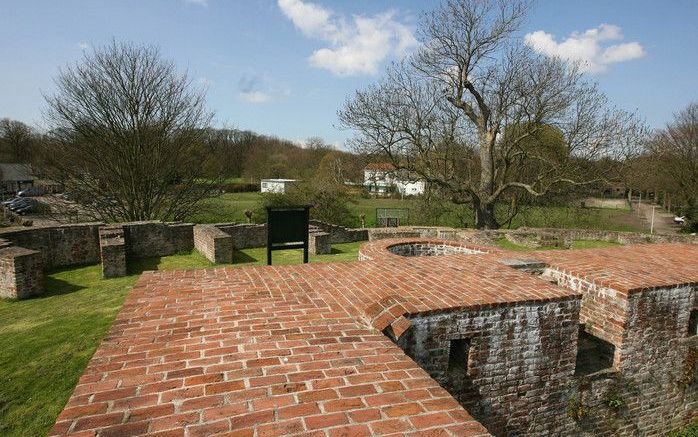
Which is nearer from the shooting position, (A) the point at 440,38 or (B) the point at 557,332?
(B) the point at 557,332

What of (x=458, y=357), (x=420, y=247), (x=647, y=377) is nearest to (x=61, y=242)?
(x=420, y=247)

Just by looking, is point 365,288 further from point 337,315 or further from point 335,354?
point 335,354

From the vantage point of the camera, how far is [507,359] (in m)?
4.26

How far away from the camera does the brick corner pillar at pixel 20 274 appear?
29.0ft

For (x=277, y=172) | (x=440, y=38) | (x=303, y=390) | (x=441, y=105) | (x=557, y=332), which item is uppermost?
(x=440, y=38)

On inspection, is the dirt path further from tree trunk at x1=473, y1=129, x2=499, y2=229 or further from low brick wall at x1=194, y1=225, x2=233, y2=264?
low brick wall at x1=194, y1=225, x2=233, y2=264

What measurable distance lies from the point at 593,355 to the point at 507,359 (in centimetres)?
221

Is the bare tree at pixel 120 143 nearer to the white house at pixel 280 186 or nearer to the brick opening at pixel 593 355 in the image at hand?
the white house at pixel 280 186

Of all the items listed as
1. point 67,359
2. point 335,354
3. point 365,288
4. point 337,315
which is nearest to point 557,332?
point 365,288

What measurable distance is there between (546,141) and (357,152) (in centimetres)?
949

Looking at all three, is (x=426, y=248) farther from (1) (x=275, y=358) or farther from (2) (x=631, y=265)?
(1) (x=275, y=358)

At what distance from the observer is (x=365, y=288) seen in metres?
4.62

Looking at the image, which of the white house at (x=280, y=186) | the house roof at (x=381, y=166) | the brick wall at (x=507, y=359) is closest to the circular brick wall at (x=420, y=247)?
the brick wall at (x=507, y=359)

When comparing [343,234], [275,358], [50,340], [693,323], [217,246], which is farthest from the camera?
[343,234]
